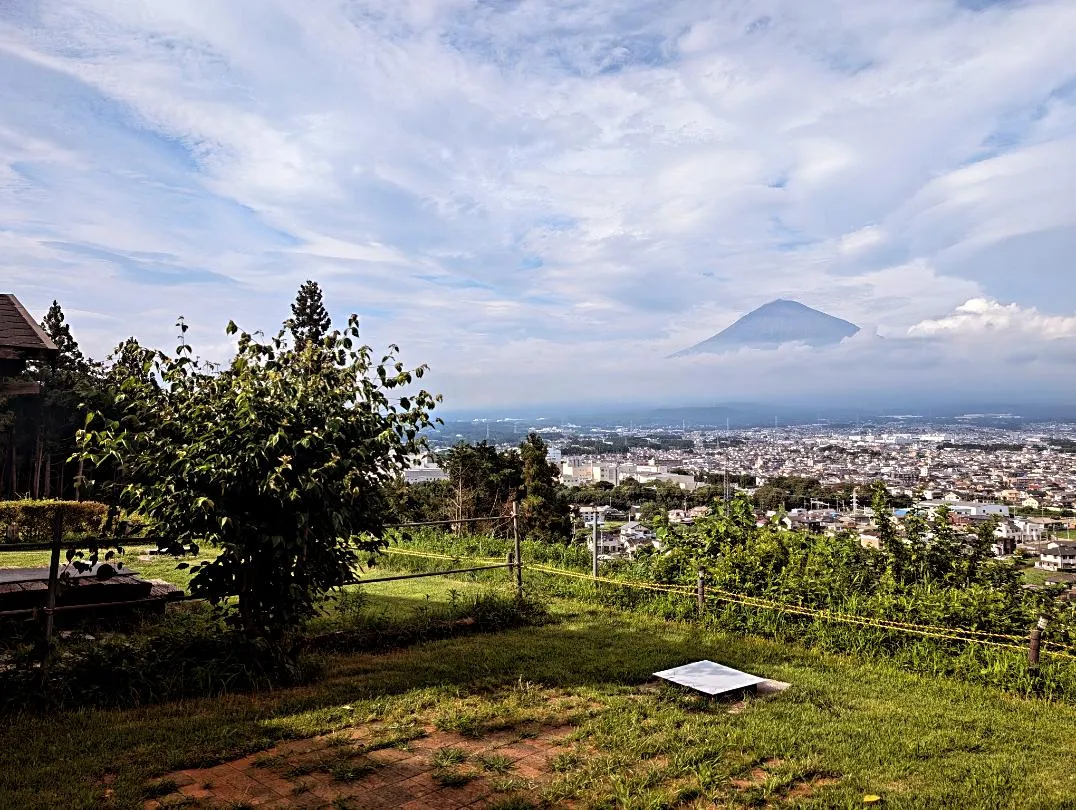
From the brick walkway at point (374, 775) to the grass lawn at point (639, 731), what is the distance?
0.46 ft

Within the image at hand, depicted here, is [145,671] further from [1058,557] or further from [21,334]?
[1058,557]

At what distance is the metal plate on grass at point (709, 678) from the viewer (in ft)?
18.1

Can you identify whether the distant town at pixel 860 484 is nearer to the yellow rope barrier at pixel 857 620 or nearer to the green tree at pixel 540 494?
the green tree at pixel 540 494

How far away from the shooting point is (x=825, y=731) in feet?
16.0

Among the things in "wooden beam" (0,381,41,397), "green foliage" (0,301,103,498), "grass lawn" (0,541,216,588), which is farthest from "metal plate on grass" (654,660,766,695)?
"green foliage" (0,301,103,498)

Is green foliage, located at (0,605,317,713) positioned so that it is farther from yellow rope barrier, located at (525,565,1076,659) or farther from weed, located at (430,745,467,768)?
yellow rope barrier, located at (525,565,1076,659)

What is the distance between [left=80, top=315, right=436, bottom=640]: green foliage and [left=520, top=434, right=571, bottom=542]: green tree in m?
→ 16.0

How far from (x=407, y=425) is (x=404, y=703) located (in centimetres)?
221

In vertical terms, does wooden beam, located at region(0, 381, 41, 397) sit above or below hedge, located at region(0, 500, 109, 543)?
above

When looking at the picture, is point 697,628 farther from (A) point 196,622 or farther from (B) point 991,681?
(A) point 196,622

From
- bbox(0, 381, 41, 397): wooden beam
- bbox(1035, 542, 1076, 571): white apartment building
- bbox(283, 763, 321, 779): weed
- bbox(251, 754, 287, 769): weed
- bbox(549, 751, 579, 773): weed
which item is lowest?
bbox(549, 751, 579, 773): weed

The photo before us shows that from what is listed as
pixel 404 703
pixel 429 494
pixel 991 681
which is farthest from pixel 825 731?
pixel 429 494

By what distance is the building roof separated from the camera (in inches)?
238

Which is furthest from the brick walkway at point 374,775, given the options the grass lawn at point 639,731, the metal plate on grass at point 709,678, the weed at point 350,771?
the metal plate on grass at point 709,678
